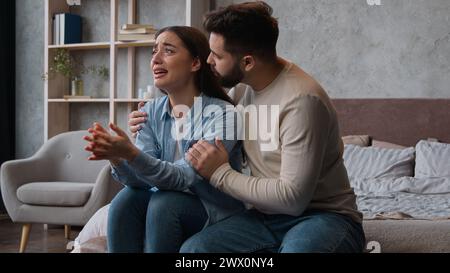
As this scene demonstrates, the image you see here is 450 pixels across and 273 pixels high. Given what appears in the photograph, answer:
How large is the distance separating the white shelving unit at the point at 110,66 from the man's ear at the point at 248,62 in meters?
2.98

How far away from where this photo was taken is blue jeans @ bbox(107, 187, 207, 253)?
66.1 inches

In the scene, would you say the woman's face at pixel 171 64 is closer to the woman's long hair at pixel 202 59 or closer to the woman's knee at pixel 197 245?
the woman's long hair at pixel 202 59

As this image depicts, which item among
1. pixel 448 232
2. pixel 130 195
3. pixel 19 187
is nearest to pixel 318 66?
pixel 19 187

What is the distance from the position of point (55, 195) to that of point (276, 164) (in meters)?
2.60

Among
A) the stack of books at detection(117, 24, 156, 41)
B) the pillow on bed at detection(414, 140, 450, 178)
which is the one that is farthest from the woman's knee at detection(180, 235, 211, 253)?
the stack of books at detection(117, 24, 156, 41)

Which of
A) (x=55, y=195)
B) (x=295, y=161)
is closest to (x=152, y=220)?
(x=295, y=161)

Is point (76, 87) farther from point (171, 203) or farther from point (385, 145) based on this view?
point (171, 203)

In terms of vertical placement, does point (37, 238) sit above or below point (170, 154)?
below

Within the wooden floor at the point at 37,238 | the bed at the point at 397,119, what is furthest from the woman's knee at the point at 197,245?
the wooden floor at the point at 37,238

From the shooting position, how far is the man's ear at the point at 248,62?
1.72m

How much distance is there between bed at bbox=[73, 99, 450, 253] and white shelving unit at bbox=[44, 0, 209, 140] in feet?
4.77

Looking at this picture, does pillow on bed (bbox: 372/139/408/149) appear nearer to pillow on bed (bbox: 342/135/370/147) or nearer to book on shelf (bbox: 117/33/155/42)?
pillow on bed (bbox: 342/135/370/147)

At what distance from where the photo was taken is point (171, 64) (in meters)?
1.95
